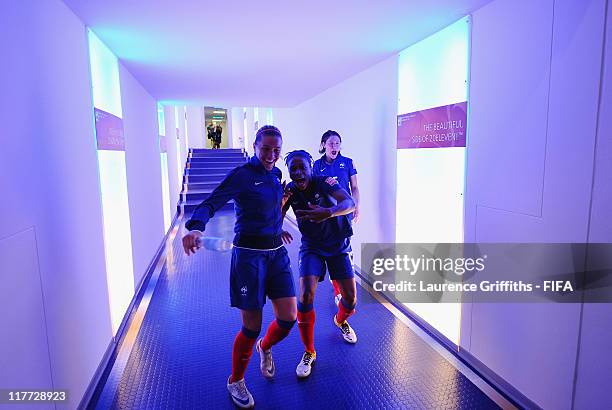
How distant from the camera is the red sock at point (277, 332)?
2.39 m

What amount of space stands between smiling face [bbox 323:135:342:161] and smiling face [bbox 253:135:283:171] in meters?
1.41

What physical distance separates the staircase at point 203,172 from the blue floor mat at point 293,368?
6679 millimetres

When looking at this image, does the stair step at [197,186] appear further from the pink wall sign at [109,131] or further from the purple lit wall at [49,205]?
the purple lit wall at [49,205]

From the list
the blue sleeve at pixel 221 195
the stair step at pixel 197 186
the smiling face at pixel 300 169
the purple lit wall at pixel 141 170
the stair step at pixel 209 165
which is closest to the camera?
the blue sleeve at pixel 221 195

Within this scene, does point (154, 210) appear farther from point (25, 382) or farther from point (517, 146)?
point (517, 146)

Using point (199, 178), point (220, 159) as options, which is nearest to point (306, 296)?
point (199, 178)

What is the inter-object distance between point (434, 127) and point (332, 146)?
99 cm

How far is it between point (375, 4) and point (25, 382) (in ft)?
8.58

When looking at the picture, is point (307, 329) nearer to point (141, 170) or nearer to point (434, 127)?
point (434, 127)

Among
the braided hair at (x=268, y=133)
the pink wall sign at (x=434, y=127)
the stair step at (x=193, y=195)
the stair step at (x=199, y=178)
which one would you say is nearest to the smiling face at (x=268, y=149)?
the braided hair at (x=268, y=133)

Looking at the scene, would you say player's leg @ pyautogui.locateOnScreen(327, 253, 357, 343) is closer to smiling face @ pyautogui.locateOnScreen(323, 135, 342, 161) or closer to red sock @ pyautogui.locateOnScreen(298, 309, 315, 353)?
red sock @ pyautogui.locateOnScreen(298, 309, 315, 353)

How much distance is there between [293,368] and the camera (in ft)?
8.95

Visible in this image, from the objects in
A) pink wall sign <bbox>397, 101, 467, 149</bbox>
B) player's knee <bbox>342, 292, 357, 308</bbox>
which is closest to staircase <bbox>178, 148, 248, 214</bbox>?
pink wall sign <bbox>397, 101, 467, 149</bbox>

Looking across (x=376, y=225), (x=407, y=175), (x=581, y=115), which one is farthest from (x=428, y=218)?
(x=581, y=115)
